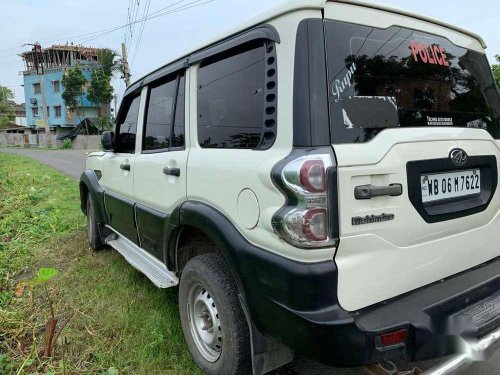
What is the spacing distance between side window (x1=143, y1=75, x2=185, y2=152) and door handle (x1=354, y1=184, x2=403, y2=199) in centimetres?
139

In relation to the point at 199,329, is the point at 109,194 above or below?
above

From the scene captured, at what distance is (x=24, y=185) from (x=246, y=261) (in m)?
10.7

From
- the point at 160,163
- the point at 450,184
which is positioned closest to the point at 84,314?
the point at 160,163

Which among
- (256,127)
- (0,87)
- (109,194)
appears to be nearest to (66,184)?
(109,194)

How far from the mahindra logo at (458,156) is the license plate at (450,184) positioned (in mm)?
63

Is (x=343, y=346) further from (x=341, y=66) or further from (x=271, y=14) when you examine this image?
(x=271, y=14)

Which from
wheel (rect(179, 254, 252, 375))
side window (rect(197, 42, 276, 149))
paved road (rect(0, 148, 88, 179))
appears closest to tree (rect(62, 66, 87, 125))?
paved road (rect(0, 148, 88, 179))

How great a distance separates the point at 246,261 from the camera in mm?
1967

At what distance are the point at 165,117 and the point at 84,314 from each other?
5.72 ft

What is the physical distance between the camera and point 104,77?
3775 cm

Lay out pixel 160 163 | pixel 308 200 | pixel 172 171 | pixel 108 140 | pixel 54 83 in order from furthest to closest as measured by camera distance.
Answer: pixel 54 83, pixel 108 140, pixel 160 163, pixel 172 171, pixel 308 200

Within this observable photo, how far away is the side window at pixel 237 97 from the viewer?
199cm

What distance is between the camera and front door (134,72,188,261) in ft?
8.99

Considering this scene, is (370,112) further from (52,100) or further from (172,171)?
(52,100)
